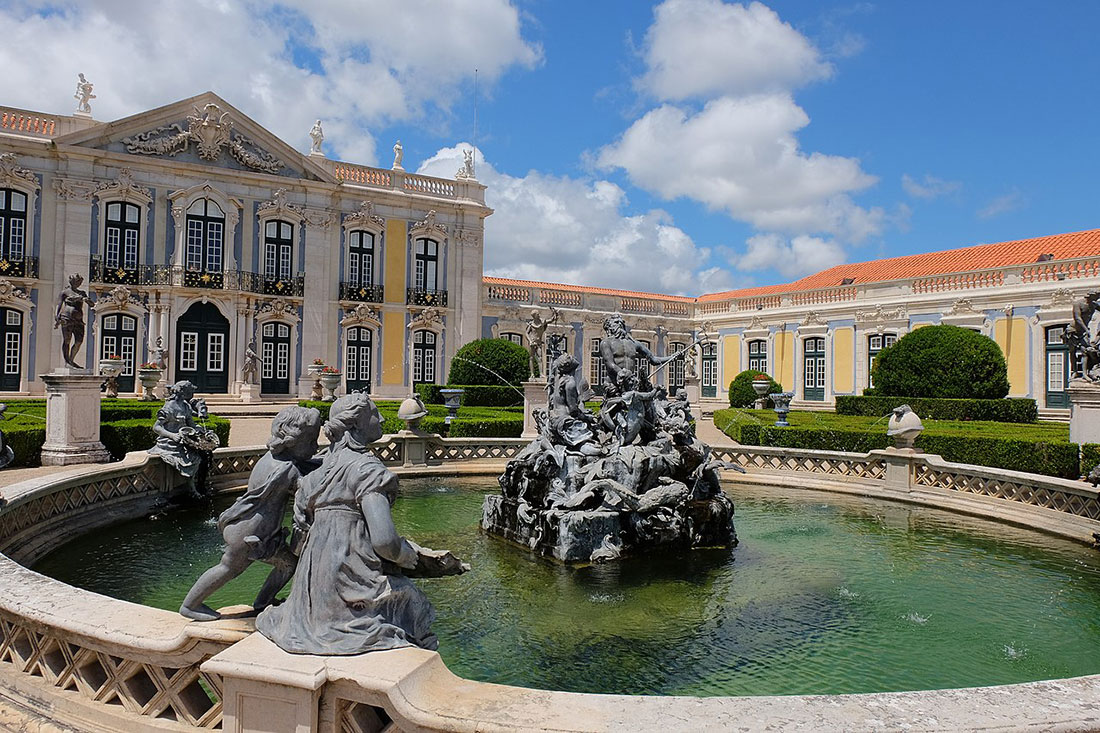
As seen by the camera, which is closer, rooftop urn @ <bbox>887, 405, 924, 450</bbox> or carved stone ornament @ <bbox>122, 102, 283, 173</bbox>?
rooftop urn @ <bbox>887, 405, 924, 450</bbox>

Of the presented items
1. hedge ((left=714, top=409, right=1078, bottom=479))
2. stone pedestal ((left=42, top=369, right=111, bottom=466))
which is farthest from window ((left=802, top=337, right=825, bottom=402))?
stone pedestal ((left=42, top=369, right=111, bottom=466))

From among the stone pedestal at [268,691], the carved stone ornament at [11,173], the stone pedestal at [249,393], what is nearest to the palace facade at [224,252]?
the carved stone ornament at [11,173]

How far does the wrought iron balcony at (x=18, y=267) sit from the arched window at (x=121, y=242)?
1.91 meters

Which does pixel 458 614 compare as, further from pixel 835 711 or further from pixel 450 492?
pixel 450 492

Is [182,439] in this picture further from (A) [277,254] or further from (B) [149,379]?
(A) [277,254]

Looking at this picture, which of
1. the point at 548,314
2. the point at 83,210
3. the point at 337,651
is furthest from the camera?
the point at 548,314

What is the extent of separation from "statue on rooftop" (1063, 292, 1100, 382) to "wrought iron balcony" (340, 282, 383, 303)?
71.9 feet

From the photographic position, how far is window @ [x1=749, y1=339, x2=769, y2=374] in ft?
99.7

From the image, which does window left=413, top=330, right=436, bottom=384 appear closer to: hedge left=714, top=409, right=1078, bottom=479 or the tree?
the tree

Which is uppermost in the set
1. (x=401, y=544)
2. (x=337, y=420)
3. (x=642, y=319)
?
(x=642, y=319)

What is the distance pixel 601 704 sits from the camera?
243 centimetres

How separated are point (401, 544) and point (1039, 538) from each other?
7.90 meters

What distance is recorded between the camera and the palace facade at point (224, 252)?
22703 millimetres

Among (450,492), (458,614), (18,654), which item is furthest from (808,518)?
(18,654)
